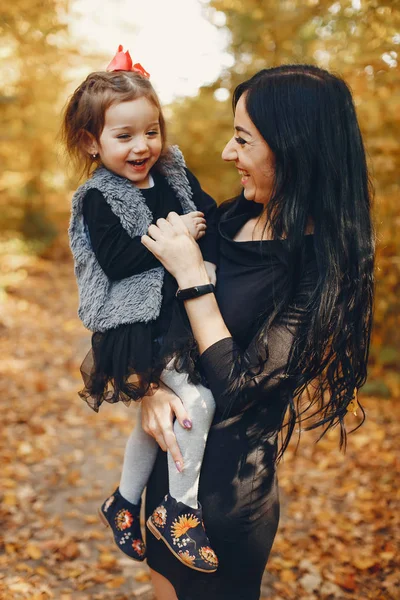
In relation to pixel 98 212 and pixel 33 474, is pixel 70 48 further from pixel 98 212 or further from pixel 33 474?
pixel 98 212

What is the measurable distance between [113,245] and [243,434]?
0.71 meters

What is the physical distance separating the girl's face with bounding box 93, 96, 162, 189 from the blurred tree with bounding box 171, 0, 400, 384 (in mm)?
871

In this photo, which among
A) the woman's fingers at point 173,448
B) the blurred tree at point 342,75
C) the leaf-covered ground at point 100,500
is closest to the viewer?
the woman's fingers at point 173,448

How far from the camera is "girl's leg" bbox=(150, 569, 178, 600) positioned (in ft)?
6.13

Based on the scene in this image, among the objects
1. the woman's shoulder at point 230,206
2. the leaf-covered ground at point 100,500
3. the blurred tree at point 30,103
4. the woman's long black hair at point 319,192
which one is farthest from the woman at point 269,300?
the blurred tree at point 30,103

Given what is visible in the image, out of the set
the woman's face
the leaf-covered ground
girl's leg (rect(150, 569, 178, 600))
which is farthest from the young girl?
the leaf-covered ground

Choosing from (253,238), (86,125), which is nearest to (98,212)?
(86,125)

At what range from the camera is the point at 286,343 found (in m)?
1.62

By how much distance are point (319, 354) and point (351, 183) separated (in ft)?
Result: 1.66

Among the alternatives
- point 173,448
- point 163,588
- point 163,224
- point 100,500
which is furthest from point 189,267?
Answer: point 100,500

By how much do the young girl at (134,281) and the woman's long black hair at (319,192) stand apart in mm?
314

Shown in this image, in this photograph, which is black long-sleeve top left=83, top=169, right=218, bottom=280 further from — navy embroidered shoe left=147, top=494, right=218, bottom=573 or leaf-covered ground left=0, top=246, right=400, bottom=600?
leaf-covered ground left=0, top=246, right=400, bottom=600

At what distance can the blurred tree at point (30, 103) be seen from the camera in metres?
5.46

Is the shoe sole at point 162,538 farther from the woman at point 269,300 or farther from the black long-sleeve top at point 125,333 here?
the black long-sleeve top at point 125,333
